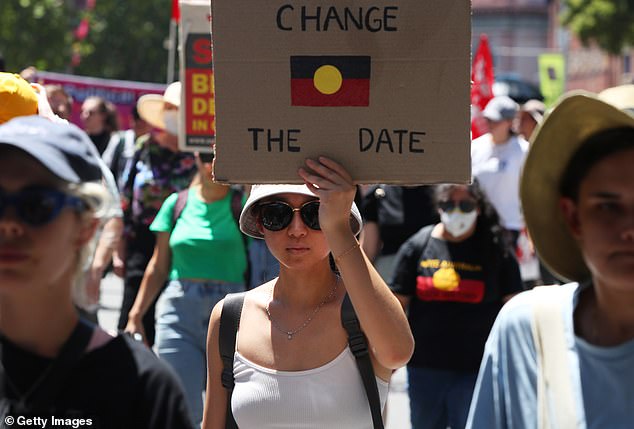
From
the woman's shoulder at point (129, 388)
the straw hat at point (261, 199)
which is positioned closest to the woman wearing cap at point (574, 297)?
the woman's shoulder at point (129, 388)

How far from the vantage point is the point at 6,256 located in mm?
2490

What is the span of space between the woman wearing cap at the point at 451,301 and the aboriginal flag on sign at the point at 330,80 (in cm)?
289

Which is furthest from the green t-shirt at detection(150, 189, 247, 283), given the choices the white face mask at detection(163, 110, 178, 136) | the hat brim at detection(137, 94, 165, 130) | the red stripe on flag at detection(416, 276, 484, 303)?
the hat brim at detection(137, 94, 165, 130)

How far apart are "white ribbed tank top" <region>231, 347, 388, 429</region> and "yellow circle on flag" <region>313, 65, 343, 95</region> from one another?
2.63 feet

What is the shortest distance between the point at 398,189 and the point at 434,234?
1.47 m

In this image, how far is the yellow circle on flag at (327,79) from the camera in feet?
10.8

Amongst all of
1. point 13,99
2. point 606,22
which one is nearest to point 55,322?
point 13,99

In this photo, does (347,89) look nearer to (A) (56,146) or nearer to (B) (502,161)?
(A) (56,146)

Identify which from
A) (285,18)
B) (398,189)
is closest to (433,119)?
(285,18)

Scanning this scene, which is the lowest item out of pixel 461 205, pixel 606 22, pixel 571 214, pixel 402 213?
pixel 402 213

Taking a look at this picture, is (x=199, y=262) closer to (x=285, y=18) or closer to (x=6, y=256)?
(x=285, y=18)

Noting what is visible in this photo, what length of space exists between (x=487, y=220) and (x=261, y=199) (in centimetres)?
274

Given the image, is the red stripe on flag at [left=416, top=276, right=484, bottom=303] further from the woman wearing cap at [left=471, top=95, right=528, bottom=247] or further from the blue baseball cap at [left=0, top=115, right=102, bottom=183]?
the blue baseball cap at [left=0, top=115, right=102, bottom=183]

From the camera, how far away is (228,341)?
3711 millimetres
